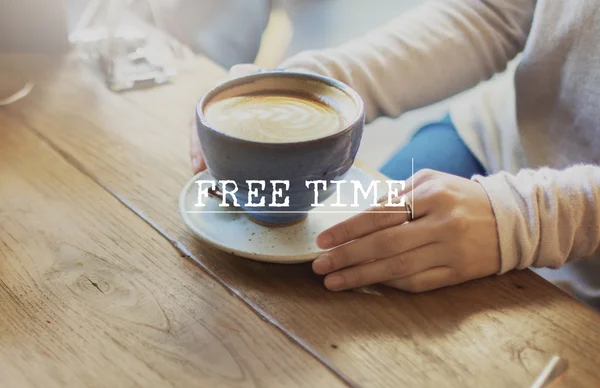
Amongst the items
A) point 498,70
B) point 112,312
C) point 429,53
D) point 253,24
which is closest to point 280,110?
point 112,312

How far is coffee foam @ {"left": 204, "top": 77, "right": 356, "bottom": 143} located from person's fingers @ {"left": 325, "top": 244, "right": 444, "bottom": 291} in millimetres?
125

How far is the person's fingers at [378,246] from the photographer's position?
530mm

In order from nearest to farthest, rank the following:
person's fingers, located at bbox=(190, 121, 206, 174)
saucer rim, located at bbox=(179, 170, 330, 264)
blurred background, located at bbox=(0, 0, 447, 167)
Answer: saucer rim, located at bbox=(179, 170, 330, 264), person's fingers, located at bbox=(190, 121, 206, 174), blurred background, located at bbox=(0, 0, 447, 167)

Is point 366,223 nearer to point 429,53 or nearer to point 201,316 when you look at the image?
point 201,316

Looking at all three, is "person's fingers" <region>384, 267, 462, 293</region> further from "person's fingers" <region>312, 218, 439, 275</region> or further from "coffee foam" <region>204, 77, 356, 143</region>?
"coffee foam" <region>204, 77, 356, 143</region>

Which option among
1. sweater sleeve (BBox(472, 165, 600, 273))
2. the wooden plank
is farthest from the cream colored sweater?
the wooden plank

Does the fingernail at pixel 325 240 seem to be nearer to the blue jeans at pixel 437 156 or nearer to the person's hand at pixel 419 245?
the person's hand at pixel 419 245

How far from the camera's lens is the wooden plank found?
1.42 feet

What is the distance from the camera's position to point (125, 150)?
719 mm

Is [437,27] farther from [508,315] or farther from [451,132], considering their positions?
[508,315]

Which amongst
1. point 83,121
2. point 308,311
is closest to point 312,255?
point 308,311

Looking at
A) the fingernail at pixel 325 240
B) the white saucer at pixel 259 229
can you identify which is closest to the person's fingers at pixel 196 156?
the white saucer at pixel 259 229

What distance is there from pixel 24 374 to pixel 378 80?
0.61 m

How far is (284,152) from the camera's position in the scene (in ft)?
1.58
